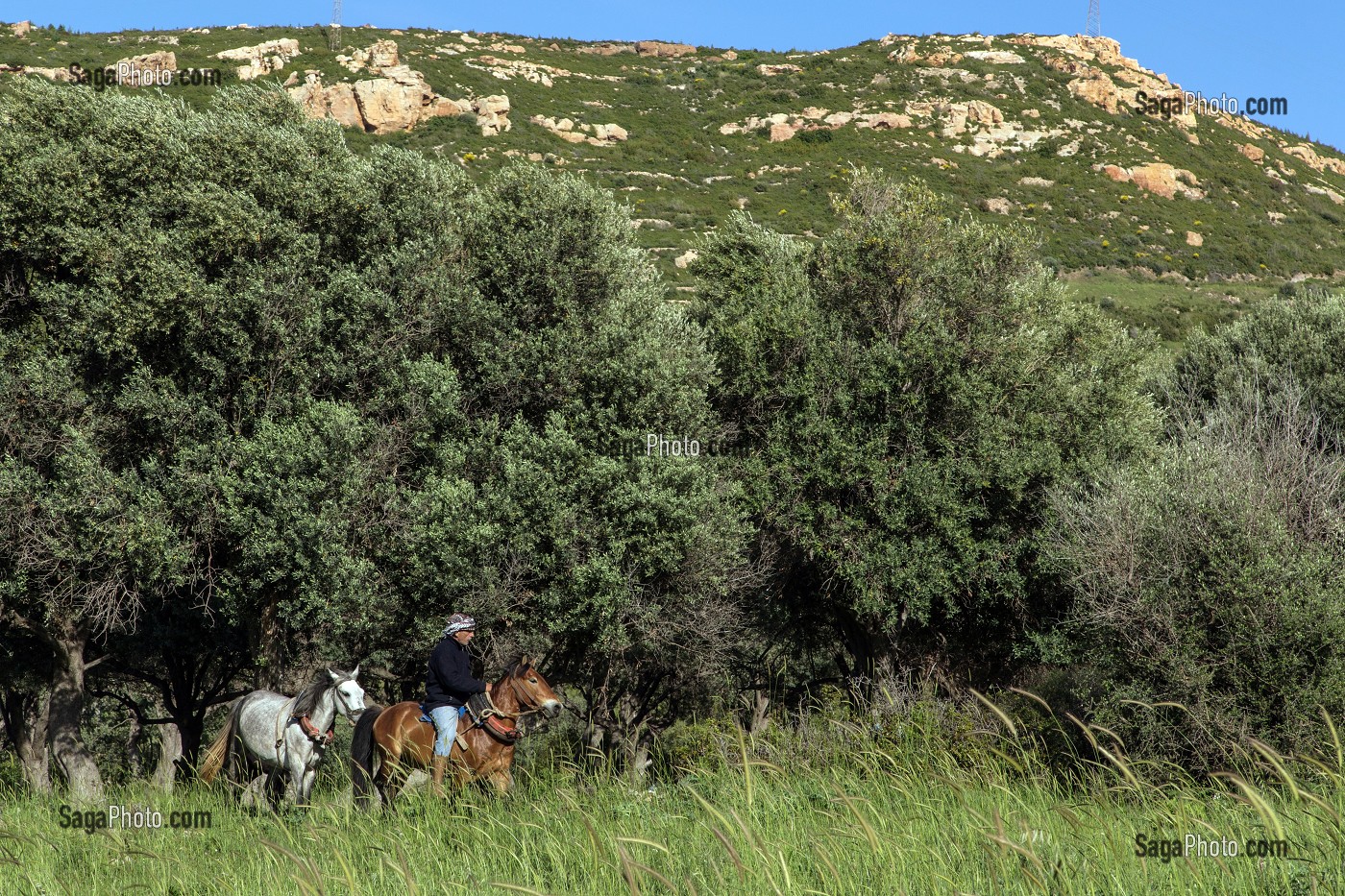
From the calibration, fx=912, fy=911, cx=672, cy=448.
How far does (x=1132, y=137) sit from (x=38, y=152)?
114 metres

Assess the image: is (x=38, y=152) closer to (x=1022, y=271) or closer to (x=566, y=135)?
(x=1022, y=271)

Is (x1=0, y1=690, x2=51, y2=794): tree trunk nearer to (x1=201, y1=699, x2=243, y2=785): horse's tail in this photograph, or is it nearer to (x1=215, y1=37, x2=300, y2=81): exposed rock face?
(x1=201, y1=699, x2=243, y2=785): horse's tail

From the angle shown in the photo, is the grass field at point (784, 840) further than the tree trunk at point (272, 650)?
No

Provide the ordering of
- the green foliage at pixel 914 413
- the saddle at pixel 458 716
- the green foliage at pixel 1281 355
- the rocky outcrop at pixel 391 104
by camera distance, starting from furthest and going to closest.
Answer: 1. the rocky outcrop at pixel 391 104
2. the green foliage at pixel 1281 355
3. the green foliage at pixel 914 413
4. the saddle at pixel 458 716

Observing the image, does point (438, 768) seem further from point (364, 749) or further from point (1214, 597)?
point (1214, 597)

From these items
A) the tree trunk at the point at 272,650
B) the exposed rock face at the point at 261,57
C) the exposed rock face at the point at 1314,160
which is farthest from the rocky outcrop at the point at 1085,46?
the tree trunk at the point at 272,650

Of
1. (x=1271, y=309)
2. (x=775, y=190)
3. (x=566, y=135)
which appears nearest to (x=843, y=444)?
(x=1271, y=309)

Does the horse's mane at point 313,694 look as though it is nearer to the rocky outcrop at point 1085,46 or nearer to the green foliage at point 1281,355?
the green foliage at point 1281,355

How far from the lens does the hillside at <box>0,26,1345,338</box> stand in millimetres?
79188

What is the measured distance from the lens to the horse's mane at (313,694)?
47.0ft

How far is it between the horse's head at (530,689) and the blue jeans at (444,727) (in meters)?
1.11

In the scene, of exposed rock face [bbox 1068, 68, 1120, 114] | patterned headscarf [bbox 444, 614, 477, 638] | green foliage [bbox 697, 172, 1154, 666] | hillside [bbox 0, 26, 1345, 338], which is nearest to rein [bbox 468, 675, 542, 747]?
patterned headscarf [bbox 444, 614, 477, 638]

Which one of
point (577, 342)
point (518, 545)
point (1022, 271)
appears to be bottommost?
point (518, 545)

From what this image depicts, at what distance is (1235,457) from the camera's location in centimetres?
1936
